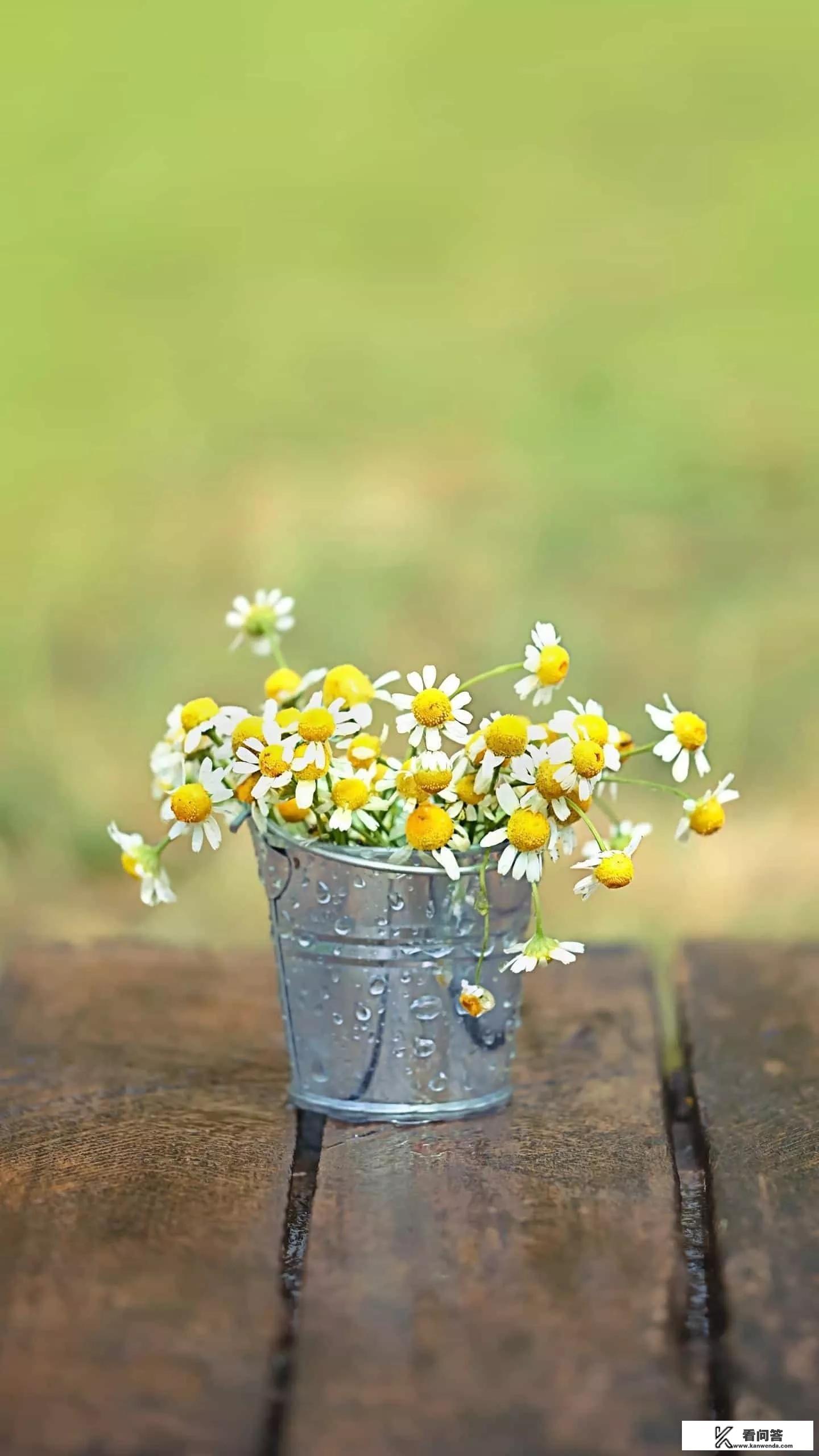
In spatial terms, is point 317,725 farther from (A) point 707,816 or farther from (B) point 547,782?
(A) point 707,816

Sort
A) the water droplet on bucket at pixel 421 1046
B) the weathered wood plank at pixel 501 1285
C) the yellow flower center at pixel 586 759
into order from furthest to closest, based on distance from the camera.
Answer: the water droplet on bucket at pixel 421 1046 → the yellow flower center at pixel 586 759 → the weathered wood plank at pixel 501 1285

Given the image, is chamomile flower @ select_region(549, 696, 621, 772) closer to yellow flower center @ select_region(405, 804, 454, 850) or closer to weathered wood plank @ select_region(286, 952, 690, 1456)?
yellow flower center @ select_region(405, 804, 454, 850)

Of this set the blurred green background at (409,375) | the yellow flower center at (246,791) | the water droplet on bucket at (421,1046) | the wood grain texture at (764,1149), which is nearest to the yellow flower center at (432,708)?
the yellow flower center at (246,791)

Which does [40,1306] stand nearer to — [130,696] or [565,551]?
[130,696]

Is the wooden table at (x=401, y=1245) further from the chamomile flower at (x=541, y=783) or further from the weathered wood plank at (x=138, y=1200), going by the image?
the chamomile flower at (x=541, y=783)

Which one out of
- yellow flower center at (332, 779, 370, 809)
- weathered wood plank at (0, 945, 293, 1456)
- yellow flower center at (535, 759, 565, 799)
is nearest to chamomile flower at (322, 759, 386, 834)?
yellow flower center at (332, 779, 370, 809)

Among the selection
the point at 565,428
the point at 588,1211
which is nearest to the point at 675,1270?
the point at 588,1211
